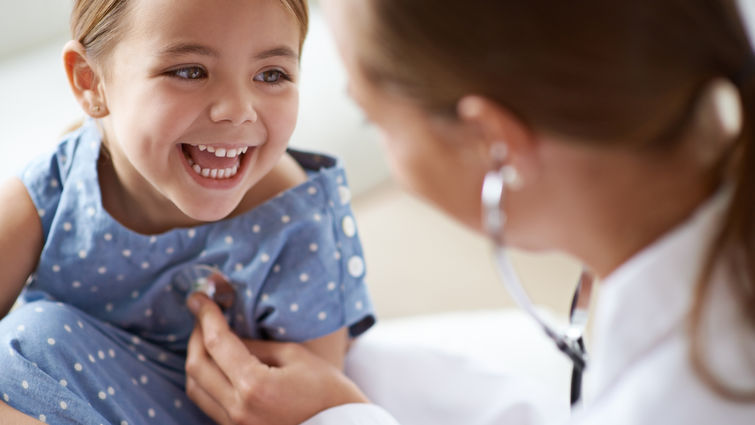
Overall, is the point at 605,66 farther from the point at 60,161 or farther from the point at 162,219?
the point at 60,161

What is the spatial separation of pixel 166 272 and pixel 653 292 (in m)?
0.65

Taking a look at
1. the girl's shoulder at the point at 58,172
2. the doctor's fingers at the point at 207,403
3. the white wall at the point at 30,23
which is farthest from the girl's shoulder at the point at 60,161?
the white wall at the point at 30,23

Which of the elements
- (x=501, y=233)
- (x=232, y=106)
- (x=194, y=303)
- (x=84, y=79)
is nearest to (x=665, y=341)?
(x=501, y=233)

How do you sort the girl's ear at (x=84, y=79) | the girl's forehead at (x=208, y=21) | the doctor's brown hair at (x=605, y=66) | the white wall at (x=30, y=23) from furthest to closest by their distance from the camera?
the white wall at (x=30, y=23) → the girl's ear at (x=84, y=79) → the girl's forehead at (x=208, y=21) → the doctor's brown hair at (x=605, y=66)

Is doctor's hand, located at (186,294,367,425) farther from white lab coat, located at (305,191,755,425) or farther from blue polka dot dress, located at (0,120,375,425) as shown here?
white lab coat, located at (305,191,755,425)

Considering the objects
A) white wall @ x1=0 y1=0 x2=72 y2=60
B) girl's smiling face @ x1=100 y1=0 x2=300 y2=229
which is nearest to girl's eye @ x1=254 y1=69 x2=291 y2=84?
girl's smiling face @ x1=100 y1=0 x2=300 y2=229

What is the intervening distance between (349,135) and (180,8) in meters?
1.20

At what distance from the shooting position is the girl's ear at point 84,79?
3.32 feet

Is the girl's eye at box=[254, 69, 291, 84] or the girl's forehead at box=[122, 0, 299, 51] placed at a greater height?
the girl's forehead at box=[122, 0, 299, 51]

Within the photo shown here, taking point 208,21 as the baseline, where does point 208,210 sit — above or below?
below

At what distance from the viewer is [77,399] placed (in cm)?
92

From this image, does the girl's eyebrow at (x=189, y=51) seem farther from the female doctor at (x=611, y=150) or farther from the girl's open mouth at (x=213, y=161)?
the female doctor at (x=611, y=150)

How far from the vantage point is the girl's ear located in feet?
3.32

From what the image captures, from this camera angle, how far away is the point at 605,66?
0.58 metres
